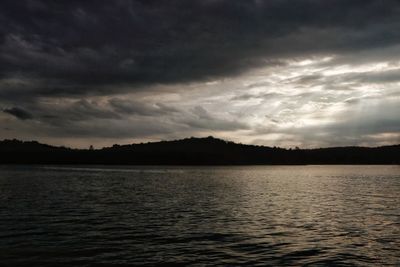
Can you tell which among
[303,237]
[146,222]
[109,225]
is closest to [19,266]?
[109,225]

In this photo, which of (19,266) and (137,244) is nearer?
(19,266)

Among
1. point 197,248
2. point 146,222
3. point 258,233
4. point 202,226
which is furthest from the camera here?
point 146,222

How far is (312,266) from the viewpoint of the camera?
27.8m

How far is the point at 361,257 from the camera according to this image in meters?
30.8

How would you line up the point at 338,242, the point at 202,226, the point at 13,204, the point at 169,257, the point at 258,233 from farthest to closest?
the point at 13,204 < the point at 202,226 < the point at 258,233 < the point at 338,242 < the point at 169,257

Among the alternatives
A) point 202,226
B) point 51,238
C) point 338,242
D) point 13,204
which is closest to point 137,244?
point 51,238

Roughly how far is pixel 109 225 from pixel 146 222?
4.45 m

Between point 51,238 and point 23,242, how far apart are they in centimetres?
252

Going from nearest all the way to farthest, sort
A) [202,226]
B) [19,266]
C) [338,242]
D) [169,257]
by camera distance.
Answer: [19,266]
[169,257]
[338,242]
[202,226]

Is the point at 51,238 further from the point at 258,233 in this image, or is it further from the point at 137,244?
the point at 258,233

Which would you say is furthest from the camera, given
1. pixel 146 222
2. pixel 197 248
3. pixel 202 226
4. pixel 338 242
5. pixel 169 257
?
pixel 146 222

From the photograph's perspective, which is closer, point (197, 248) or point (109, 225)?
point (197, 248)

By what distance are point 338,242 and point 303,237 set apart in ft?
10.7

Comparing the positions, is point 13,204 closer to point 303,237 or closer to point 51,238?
point 51,238
